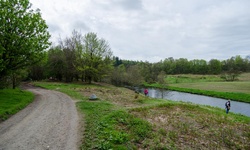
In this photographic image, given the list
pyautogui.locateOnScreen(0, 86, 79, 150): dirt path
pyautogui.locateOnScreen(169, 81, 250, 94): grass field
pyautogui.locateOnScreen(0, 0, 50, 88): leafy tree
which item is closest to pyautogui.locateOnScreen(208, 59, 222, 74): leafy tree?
pyautogui.locateOnScreen(169, 81, 250, 94): grass field

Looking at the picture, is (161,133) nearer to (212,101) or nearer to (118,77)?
(212,101)

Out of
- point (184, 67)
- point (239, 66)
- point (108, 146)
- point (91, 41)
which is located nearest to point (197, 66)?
point (184, 67)

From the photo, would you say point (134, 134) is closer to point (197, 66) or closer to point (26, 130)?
point (26, 130)

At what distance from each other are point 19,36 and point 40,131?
12.0m

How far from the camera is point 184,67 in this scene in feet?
379

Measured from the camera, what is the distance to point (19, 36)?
16.4 meters

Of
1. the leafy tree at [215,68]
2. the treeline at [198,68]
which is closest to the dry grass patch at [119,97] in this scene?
the treeline at [198,68]

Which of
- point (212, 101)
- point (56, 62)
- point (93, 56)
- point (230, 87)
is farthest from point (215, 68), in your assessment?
point (56, 62)

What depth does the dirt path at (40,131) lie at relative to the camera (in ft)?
23.2

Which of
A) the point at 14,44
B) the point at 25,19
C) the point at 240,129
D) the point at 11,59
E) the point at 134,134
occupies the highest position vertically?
the point at 25,19

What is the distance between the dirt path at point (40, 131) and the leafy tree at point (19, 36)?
7.11m

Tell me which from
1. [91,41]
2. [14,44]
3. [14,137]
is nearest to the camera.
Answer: [14,137]

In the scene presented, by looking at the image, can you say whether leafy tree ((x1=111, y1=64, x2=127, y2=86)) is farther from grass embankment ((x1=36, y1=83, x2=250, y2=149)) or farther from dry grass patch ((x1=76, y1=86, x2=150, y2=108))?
grass embankment ((x1=36, y1=83, x2=250, y2=149))

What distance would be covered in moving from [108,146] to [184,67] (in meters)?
117
